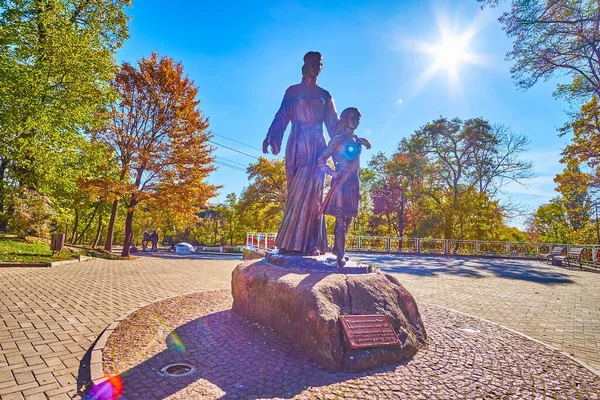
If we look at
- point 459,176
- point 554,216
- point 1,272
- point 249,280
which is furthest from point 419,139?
point 1,272

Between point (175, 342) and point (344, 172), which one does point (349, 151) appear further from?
point (175, 342)

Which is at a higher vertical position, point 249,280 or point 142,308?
point 249,280

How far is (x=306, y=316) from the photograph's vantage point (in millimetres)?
3410

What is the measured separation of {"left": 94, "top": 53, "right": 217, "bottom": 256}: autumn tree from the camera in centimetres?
1485

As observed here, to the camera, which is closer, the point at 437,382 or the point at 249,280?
the point at 437,382

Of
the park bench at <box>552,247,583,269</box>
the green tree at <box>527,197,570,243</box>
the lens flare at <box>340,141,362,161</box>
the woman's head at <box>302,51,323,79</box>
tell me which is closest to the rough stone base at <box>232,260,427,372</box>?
the lens flare at <box>340,141,362,161</box>

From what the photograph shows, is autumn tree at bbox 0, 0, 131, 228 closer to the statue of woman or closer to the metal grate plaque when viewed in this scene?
the statue of woman

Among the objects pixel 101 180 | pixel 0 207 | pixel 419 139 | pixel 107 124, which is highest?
pixel 419 139

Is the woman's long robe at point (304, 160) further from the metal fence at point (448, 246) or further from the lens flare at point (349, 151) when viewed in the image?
the metal fence at point (448, 246)

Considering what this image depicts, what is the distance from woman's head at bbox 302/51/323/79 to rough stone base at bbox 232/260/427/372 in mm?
3293

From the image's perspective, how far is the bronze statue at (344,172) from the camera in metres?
4.47

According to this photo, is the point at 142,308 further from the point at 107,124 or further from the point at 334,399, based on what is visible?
the point at 107,124

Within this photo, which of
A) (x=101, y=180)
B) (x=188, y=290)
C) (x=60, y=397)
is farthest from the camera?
(x=101, y=180)

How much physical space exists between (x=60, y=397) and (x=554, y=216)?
132 feet
